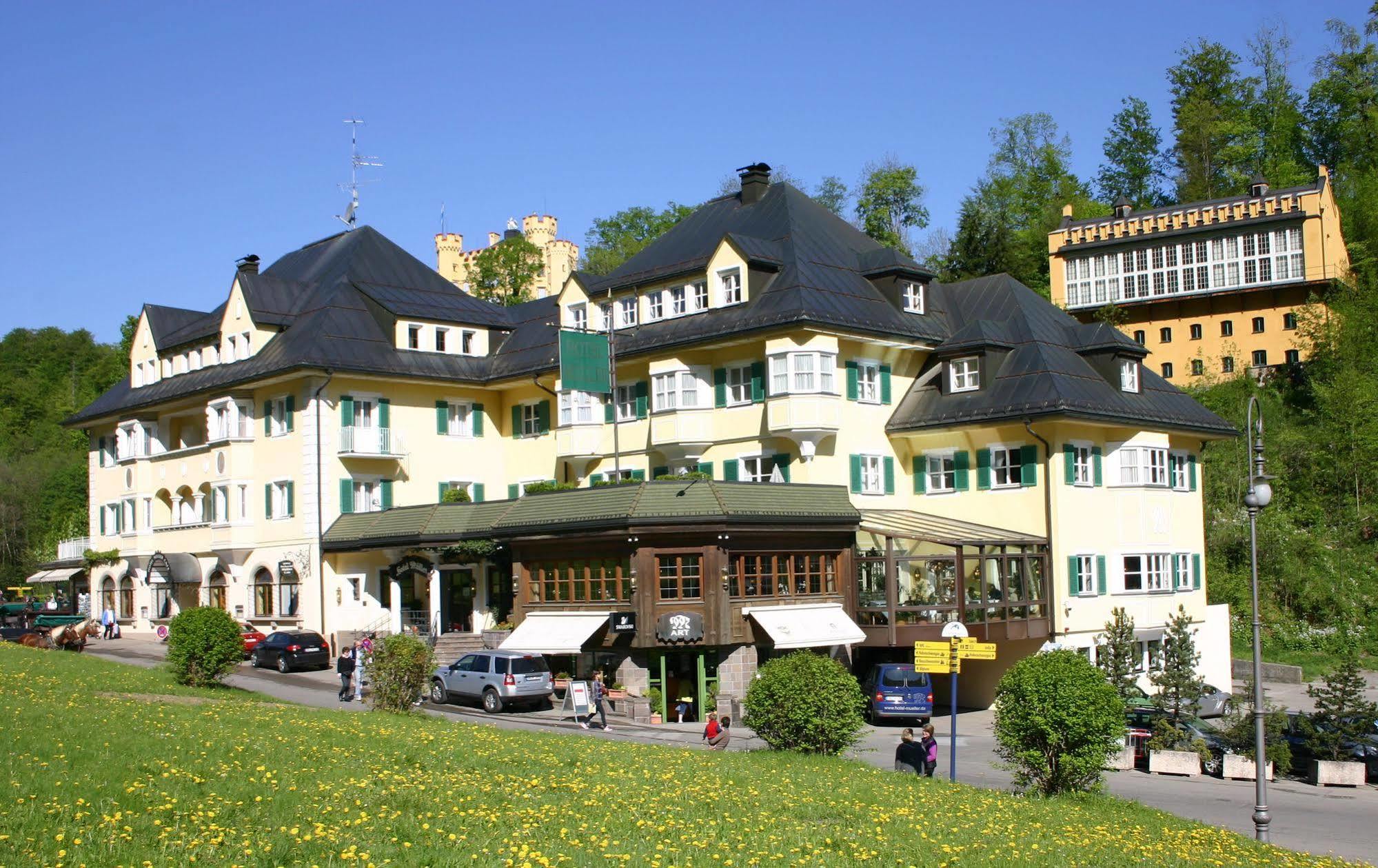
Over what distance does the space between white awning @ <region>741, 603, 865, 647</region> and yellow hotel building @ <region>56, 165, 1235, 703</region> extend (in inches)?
4.6

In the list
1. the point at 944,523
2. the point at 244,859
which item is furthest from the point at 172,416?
the point at 244,859

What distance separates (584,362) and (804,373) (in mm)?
7020

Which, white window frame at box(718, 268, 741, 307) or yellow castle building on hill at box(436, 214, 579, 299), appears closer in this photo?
white window frame at box(718, 268, 741, 307)

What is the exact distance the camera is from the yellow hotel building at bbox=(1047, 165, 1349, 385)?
76.8m

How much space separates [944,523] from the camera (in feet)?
141

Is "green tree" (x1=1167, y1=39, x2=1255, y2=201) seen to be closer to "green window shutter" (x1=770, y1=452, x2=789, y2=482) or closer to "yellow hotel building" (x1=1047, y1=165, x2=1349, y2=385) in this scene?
"yellow hotel building" (x1=1047, y1=165, x2=1349, y2=385)

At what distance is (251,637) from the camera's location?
1929 inches

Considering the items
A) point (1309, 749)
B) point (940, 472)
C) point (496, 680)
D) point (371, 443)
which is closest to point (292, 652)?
point (371, 443)

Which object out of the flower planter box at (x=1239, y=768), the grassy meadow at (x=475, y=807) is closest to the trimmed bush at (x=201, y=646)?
the grassy meadow at (x=475, y=807)

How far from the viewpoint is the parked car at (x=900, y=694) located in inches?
1507

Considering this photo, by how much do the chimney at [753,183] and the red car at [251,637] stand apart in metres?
23.5

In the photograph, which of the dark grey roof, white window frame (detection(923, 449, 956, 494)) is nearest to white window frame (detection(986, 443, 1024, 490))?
the dark grey roof

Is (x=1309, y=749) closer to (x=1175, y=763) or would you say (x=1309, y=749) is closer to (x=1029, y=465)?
(x=1175, y=763)

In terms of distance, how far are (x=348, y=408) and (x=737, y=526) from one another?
17.9 meters
